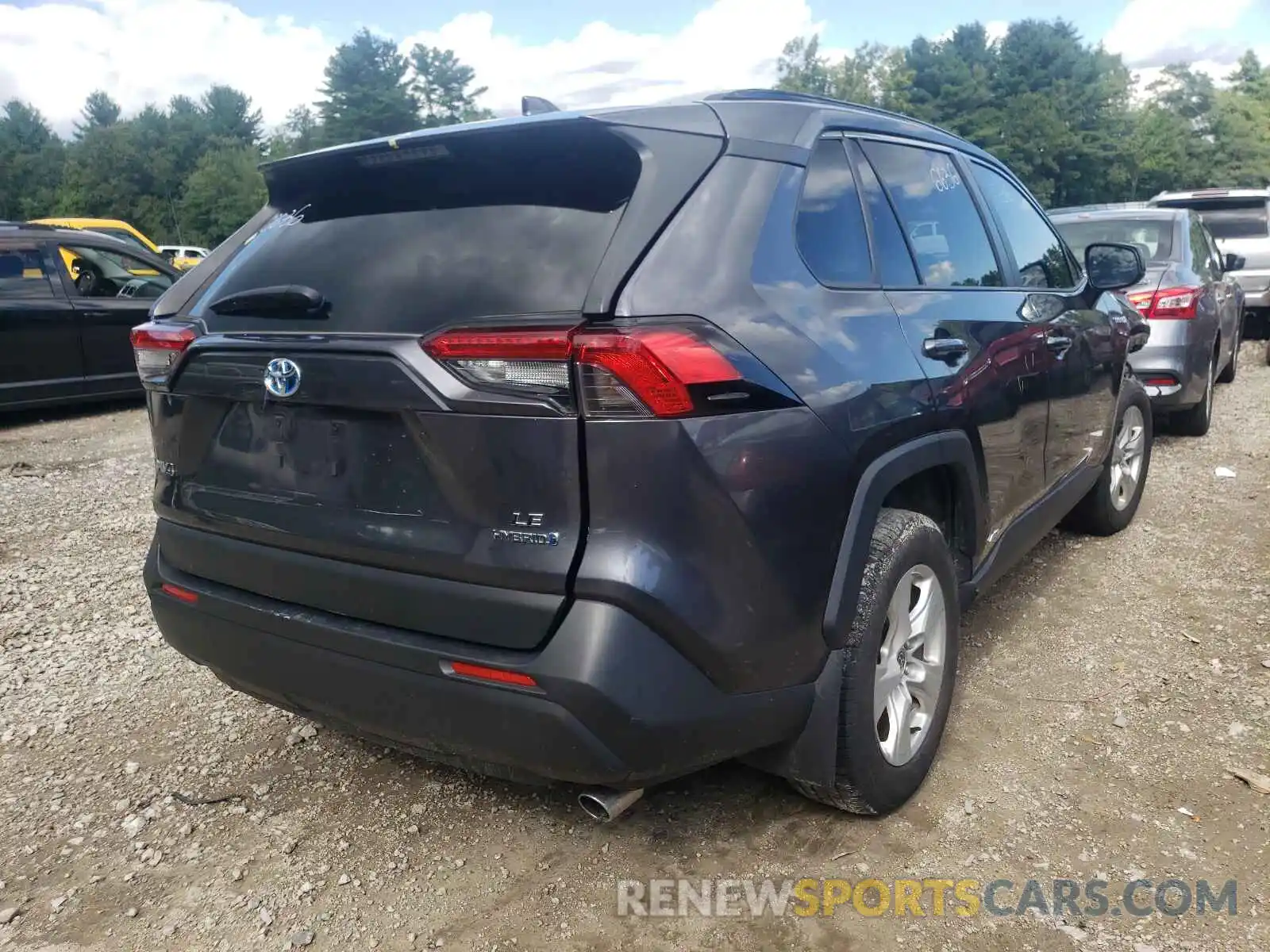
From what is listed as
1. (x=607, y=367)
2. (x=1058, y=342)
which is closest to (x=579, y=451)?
(x=607, y=367)

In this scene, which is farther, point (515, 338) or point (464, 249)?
point (464, 249)

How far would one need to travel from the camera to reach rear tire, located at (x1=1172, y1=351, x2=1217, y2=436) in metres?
6.98

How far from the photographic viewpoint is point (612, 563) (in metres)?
1.92

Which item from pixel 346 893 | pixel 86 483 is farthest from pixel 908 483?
pixel 86 483

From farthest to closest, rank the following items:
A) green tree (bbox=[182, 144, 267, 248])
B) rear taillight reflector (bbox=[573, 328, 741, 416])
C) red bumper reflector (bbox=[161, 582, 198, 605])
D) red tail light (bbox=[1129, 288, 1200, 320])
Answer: green tree (bbox=[182, 144, 267, 248]) → red tail light (bbox=[1129, 288, 1200, 320]) → red bumper reflector (bbox=[161, 582, 198, 605]) → rear taillight reflector (bbox=[573, 328, 741, 416])

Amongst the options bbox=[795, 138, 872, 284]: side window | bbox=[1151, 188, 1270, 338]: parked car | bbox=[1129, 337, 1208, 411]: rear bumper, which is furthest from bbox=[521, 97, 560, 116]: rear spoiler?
bbox=[1151, 188, 1270, 338]: parked car

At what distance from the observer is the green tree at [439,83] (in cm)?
7444

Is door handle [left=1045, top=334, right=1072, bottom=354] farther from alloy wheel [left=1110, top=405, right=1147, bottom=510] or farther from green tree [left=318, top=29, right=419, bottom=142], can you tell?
green tree [left=318, top=29, right=419, bottom=142]

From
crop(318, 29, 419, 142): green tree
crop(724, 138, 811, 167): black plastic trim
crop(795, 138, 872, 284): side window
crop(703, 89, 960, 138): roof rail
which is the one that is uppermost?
crop(318, 29, 419, 142): green tree

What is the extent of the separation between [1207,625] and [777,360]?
272 cm

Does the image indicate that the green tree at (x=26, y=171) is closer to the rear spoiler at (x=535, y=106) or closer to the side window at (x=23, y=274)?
Answer: the side window at (x=23, y=274)

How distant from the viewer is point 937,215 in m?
3.15

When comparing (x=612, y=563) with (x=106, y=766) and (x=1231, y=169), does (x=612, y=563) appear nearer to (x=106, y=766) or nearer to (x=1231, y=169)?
(x=106, y=766)

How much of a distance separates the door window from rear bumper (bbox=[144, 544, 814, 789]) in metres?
7.68
